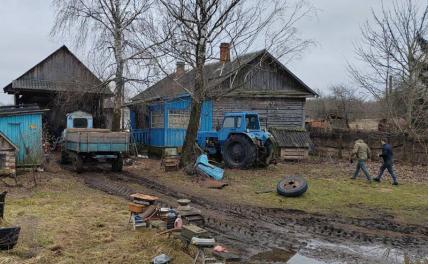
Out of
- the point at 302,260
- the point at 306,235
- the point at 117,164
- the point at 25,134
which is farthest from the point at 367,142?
the point at 302,260

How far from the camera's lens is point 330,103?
160ft

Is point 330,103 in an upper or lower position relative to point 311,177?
upper

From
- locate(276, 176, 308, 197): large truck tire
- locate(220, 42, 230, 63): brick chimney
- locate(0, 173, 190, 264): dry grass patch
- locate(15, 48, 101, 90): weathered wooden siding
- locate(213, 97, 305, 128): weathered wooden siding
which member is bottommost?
locate(0, 173, 190, 264): dry grass patch

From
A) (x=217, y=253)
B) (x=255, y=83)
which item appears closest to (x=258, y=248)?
(x=217, y=253)

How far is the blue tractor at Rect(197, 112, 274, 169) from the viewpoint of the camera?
56.4 ft

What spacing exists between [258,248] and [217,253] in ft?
3.63

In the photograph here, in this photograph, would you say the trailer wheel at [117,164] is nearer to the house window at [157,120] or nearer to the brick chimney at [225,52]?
the brick chimney at [225,52]

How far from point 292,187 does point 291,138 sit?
33.6 feet

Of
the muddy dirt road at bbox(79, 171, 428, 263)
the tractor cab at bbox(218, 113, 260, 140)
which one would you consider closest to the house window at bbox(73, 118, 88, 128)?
the tractor cab at bbox(218, 113, 260, 140)

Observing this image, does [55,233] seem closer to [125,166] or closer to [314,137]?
[125,166]

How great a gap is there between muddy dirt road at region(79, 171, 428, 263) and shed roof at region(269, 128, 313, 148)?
11051 millimetres

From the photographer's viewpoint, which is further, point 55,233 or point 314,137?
point 314,137

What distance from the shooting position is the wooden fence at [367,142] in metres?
21.1

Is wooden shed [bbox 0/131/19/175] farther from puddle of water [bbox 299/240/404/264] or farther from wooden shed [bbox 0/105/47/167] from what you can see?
puddle of water [bbox 299/240/404/264]
